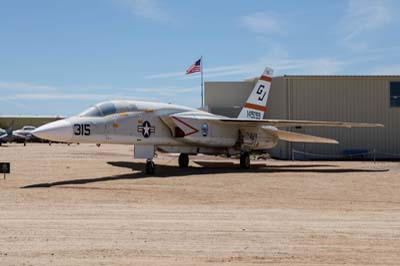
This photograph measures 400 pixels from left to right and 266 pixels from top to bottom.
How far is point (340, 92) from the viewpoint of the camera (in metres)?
34.0

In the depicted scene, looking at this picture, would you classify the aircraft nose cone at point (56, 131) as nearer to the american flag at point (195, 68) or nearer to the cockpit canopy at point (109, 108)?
the cockpit canopy at point (109, 108)

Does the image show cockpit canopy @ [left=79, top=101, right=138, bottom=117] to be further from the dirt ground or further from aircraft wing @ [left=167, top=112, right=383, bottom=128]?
aircraft wing @ [left=167, top=112, right=383, bottom=128]

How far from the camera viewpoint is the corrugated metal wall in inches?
1331

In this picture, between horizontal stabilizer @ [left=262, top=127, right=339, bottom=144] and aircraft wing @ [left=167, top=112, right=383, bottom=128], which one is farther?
horizontal stabilizer @ [left=262, top=127, right=339, bottom=144]

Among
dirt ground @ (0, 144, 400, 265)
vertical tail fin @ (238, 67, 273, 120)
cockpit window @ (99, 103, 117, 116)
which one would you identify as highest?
vertical tail fin @ (238, 67, 273, 120)

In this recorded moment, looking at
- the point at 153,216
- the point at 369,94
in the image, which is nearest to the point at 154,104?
the point at 153,216

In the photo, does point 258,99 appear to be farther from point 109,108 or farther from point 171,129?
point 109,108

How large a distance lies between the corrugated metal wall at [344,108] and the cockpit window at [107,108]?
16.1m

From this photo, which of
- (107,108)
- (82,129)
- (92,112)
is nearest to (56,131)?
(82,129)

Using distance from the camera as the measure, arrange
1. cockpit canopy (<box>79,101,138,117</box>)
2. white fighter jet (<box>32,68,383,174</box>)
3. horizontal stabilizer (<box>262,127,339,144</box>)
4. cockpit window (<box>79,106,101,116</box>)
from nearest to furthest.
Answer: white fighter jet (<box>32,68,383,174</box>) < cockpit window (<box>79,106,101,116</box>) < cockpit canopy (<box>79,101,138,117</box>) < horizontal stabilizer (<box>262,127,339,144</box>)

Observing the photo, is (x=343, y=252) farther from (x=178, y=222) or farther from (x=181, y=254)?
(x=178, y=222)

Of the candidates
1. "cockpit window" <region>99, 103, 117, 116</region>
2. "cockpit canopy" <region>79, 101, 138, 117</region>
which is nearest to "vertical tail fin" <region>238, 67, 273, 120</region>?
"cockpit canopy" <region>79, 101, 138, 117</region>

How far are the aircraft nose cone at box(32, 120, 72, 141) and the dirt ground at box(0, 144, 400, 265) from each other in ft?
4.68

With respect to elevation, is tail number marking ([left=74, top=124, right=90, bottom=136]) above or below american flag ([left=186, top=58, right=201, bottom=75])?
below
